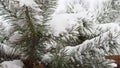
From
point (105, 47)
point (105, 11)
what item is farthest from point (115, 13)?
point (105, 47)

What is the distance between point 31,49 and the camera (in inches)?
19.2

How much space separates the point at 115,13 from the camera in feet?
2.80

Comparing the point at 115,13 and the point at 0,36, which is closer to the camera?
the point at 0,36

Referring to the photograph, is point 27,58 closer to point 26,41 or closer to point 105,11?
point 26,41

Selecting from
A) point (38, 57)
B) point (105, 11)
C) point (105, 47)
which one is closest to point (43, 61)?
point (38, 57)

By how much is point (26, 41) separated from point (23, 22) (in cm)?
4

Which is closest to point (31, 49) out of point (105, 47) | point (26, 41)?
point (26, 41)

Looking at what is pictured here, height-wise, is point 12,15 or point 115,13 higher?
point 12,15

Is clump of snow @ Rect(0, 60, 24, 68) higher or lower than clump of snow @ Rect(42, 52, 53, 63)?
lower

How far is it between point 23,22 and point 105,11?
389 mm

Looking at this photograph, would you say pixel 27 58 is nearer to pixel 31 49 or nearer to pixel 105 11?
pixel 31 49

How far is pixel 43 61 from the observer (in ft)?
1.65

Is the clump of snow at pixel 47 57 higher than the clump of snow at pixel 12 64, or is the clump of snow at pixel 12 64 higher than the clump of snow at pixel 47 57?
the clump of snow at pixel 47 57

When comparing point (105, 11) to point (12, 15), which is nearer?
point (12, 15)
